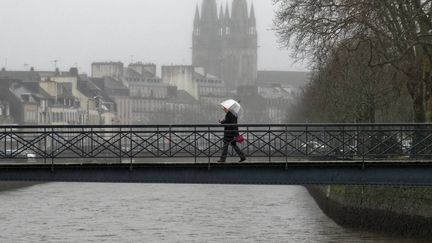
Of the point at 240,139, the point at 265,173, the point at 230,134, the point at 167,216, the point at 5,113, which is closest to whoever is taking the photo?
the point at 265,173

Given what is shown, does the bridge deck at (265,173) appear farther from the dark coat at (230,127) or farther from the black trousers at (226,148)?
the dark coat at (230,127)

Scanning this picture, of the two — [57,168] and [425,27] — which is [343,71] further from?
[57,168]

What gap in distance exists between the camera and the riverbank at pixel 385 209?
131 feet

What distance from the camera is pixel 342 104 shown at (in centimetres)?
6538

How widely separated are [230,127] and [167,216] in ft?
69.4

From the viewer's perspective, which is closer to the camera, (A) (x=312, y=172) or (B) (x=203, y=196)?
(A) (x=312, y=172)

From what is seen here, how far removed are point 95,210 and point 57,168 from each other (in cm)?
2539

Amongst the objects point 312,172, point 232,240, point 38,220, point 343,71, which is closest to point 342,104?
point 343,71

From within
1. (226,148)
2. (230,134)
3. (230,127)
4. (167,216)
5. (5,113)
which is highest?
(230,127)

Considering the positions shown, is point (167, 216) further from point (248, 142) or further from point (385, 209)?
point (248, 142)

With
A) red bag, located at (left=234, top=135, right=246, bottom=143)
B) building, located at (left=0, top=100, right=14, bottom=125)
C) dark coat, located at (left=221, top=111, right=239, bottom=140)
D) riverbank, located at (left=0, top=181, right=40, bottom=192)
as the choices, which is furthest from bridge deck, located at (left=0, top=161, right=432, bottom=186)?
building, located at (left=0, top=100, right=14, bottom=125)

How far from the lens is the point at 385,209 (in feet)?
144

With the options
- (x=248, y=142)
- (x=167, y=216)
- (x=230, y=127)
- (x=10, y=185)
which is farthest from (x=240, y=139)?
(x=10, y=185)

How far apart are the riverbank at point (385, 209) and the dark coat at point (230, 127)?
828 centimetres
